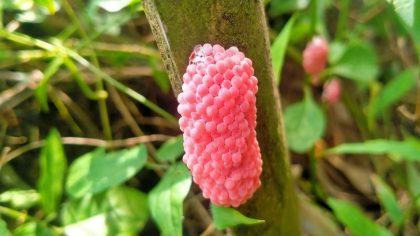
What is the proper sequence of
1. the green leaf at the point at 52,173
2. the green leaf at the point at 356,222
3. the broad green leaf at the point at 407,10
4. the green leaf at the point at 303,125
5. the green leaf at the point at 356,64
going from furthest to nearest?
the green leaf at the point at 356,64 → the green leaf at the point at 303,125 → the green leaf at the point at 52,173 → the green leaf at the point at 356,222 → the broad green leaf at the point at 407,10

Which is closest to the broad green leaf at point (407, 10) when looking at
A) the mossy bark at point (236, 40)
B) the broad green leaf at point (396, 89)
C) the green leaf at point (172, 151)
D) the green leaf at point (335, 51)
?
the mossy bark at point (236, 40)

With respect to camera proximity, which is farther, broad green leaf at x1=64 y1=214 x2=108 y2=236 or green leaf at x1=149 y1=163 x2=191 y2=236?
broad green leaf at x1=64 y1=214 x2=108 y2=236

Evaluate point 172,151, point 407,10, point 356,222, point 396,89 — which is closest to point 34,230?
point 172,151

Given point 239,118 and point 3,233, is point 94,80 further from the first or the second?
point 239,118

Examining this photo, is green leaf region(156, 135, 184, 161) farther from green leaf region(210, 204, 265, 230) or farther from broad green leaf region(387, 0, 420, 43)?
broad green leaf region(387, 0, 420, 43)

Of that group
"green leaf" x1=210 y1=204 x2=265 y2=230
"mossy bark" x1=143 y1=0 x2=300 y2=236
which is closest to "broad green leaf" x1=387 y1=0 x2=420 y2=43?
"mossy bark" x1=143 y1=0 x2=300 y2=236

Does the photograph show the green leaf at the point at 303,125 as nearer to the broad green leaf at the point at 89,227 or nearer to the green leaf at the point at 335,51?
the green leaf at the point at 335,51
